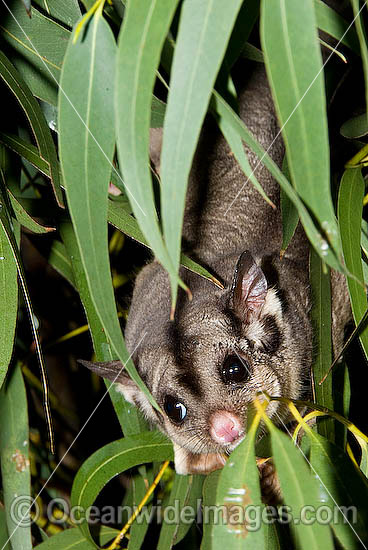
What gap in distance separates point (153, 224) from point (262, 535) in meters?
0.69

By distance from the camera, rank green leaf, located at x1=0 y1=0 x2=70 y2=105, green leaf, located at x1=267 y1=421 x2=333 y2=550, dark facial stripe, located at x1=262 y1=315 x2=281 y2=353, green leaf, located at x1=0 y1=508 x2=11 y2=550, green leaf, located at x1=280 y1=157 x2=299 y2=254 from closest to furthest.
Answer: green leaf, located at x1=267 y1=421 x2=333 y2=550
green leaf, located at x1=280 y1=157 x2=299 y2=254
green leaf, located at x1=0 y1=0 x2=70 y2=105
dark facial stripe, located at x1=262 y1=315 x2=281 y2=353
green leaf, located at x1=0 y1=508 x2=11 y2=550

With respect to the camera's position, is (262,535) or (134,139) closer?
(134,139)

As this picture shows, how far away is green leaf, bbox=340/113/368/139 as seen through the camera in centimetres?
212

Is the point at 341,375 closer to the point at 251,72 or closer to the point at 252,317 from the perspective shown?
the point at 252,317

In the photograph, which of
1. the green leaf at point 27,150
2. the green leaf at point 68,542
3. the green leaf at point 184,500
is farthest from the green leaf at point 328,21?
the green leaf at point 68,542

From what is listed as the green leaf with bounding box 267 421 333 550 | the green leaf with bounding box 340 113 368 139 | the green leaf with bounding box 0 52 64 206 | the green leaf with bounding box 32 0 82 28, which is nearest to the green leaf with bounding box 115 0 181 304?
the green leaf with bounding box 267 421 333 550

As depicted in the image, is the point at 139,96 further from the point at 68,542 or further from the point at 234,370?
the point at 68,542

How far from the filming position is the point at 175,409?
7.55ft

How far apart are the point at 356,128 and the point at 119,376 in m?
1.13

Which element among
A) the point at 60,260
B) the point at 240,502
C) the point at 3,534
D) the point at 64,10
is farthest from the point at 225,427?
the point at 64,10

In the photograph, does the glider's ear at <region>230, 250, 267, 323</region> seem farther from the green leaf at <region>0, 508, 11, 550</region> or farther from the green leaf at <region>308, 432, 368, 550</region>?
the green leaf at <region>0, 508, 11, 550</region>

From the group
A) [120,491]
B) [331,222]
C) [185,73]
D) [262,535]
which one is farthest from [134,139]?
[120,491]

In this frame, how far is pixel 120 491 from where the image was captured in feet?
12.2

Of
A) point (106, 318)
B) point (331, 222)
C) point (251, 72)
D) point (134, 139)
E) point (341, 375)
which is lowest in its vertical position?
point (341, 375)
